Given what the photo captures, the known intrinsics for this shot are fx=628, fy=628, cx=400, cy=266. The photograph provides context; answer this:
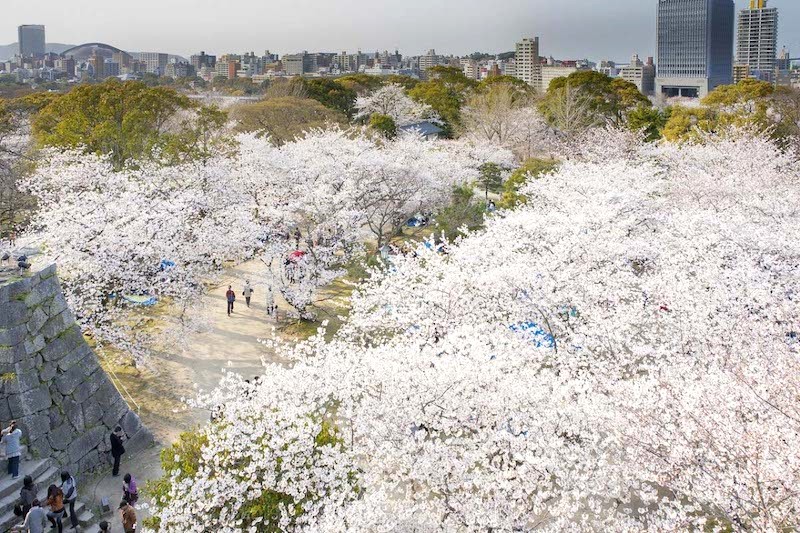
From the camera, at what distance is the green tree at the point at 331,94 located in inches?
1955

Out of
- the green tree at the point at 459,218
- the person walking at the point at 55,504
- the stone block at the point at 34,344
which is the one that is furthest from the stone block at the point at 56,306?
the green tree at the point at 459,218

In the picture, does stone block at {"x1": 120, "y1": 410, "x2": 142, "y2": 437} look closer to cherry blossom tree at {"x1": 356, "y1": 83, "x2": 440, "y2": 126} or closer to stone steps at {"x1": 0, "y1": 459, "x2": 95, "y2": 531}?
stone steps at {"x1": 0, "y1": 459, "x2": 95, "y2": 531}

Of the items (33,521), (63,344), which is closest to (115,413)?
(63,344)

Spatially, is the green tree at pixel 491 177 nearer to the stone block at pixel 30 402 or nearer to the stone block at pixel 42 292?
the stone block at pixel 42 292

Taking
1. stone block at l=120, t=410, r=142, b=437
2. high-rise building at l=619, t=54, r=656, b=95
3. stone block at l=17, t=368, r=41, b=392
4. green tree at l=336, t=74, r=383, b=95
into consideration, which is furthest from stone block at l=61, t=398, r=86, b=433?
high-rise building at l=619, t=54, r=656, b=95

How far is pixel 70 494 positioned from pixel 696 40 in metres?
183

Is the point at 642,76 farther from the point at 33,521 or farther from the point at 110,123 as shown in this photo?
the point at 33,521

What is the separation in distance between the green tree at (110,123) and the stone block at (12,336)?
46.6 feet

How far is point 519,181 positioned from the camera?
25.1m

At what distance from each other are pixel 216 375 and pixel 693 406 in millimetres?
10208

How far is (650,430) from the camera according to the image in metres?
8.18

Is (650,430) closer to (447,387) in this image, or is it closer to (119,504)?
(447,387)

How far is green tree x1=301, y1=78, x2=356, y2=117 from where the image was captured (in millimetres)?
49650

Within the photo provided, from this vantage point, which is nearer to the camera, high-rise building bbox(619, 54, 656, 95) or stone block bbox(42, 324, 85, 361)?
stone block bbox(42, 324, 85, 361)
